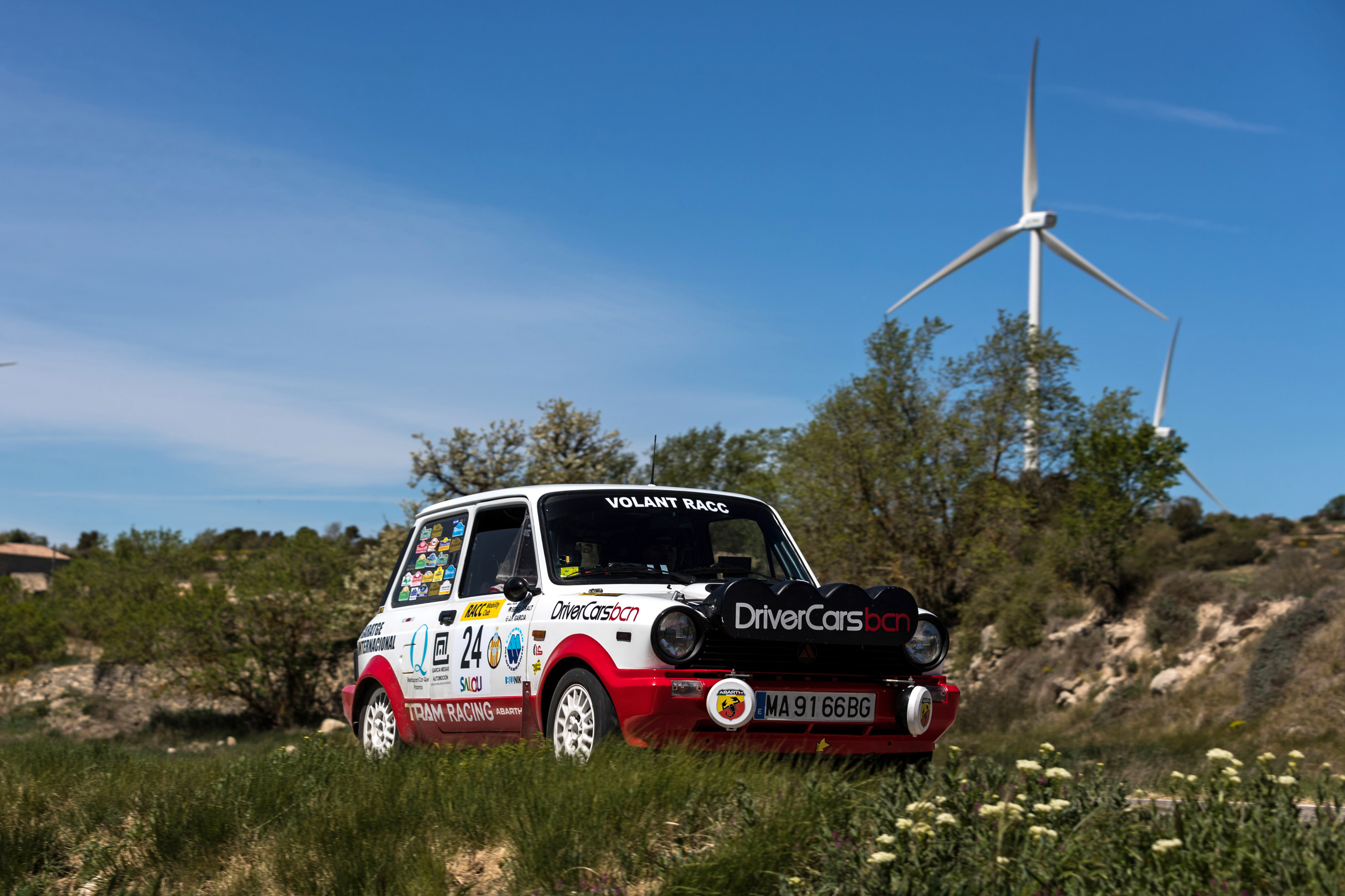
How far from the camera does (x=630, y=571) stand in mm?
7301

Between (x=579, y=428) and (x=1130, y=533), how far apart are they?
18.0m

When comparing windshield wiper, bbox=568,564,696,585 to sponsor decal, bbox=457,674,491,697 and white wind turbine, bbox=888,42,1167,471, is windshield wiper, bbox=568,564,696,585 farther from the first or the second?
white wind turbine, bbox=888,42,1167,471

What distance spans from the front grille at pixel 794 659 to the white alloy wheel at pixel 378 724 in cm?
325

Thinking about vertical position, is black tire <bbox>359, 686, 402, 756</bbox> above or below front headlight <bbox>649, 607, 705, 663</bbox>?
below

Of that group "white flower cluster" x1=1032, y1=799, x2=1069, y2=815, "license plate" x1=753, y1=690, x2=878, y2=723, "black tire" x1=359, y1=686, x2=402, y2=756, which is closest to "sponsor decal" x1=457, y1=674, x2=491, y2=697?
"black tire" x1=359, y1=686, x2=402, y2=756

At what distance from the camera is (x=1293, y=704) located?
712 inches

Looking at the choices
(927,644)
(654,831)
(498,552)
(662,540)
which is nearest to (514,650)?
(498,552)

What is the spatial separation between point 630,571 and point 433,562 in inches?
79.3

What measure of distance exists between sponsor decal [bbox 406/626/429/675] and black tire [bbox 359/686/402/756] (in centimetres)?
40

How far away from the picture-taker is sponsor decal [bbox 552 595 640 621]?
6.14 meters

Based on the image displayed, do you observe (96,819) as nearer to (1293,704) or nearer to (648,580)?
(648,580)

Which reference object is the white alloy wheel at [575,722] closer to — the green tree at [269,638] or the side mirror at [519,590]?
the side mirror at [519,590]

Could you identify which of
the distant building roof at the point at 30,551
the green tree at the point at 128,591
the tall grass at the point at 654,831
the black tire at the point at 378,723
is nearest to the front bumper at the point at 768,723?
the tall grass at the point at 654,831

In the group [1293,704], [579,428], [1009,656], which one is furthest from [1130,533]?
[579,428]
